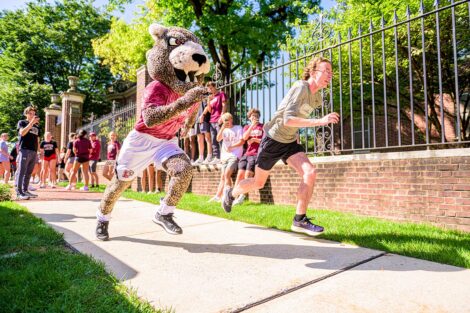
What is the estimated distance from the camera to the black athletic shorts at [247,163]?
650cm

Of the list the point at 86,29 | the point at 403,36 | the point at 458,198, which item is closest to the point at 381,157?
the point at 458,198

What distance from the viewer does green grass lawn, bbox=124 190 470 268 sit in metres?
2.75

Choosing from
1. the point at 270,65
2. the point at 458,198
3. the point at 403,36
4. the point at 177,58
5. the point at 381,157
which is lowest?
the point at 458,198

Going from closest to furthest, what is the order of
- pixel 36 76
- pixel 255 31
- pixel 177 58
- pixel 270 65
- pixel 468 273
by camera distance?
1. pixel 468 273
2. pixel 177 58
3. pixel 270 65
4. pixel 255 31
5. pixel 36 76

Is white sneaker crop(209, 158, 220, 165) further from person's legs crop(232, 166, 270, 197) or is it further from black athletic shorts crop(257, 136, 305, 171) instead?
black athletic shorts crop(257, 136, 305, 171)

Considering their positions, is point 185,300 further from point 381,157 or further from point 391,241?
point 381,157

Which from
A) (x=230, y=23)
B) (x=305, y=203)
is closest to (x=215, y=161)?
(x=305, y=203)

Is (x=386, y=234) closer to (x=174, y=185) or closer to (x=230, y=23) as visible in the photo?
(x=174, y=185)

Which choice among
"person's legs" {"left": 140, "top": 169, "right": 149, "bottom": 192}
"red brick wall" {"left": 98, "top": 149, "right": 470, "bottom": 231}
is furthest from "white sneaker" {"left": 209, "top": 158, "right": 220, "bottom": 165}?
"person's legs" {"left": 140, "top": 169, "right": 149, "bottom": 192}

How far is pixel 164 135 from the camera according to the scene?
357cm

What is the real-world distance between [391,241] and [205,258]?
1783 millimetres

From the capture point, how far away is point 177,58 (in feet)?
11.3

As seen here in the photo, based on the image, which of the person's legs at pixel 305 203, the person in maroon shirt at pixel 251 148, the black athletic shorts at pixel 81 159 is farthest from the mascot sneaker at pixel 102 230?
the black athletic shorts at pixel 81 159

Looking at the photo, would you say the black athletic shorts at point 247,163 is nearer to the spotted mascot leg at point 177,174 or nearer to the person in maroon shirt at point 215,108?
the person in maroon shirt at point 215,108
